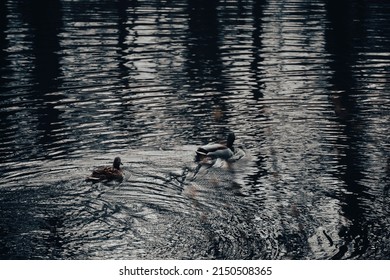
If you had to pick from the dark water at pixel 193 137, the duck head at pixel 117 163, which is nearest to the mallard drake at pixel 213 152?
the dark water at pixel 193 137

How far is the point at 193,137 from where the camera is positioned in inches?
795

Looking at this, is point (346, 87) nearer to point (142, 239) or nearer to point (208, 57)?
point (208, 57)

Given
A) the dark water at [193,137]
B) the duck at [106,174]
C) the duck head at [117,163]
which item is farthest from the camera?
the duck head at [117,163]

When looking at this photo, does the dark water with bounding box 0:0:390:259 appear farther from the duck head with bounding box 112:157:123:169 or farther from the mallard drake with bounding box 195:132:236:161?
the duck head with bounding box 112:157:123:169

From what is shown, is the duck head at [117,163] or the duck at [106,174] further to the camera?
the duck head at [117,163]

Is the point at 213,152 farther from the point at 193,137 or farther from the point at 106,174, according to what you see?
the point at 106,174

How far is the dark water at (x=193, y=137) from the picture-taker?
48.5 feet

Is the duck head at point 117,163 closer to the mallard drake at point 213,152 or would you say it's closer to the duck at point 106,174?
the duck at point 106,174

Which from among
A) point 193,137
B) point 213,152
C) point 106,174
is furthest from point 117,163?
point 193,137

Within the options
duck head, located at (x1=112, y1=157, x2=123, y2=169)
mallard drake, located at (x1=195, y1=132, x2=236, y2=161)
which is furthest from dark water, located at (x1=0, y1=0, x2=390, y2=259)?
duck head, located at (x1=112, y1=157, x2=123, y2=169)

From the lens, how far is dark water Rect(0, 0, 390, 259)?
14797 mm

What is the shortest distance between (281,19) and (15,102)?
15.9 metres

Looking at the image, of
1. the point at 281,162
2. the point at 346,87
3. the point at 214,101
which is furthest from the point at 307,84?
the point at 281,162

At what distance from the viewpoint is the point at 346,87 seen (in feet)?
80.9
